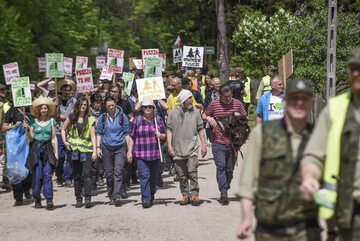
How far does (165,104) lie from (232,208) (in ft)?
11.7

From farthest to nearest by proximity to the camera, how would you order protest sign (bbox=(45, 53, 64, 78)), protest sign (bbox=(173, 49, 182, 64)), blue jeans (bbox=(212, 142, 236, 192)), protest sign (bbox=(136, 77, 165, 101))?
protest sign (bbox=(173, 49, 182, 64))
protest sign (bbox=(45, 53, 64, 78))
protest sign (bbox=(136, 77, 165, 101))
blue jeans (bbox=(212, 142, 236, 192))

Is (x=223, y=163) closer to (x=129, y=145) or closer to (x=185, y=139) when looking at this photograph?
(x=185, y=139)

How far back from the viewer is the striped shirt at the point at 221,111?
1224 centimetres

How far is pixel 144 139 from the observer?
12.2m

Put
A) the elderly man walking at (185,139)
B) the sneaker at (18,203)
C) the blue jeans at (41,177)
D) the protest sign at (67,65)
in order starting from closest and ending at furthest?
the elderly man walking at (185,139)
the blue jeans at (41,177)
the sneaker at (18,203)
the protest sign at (67,65)

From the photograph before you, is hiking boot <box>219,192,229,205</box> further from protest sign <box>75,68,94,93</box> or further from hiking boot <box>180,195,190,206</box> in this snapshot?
protest sign <box>75,68,94,93</box>

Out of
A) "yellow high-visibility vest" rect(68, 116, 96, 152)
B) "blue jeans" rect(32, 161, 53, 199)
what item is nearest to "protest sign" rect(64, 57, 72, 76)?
"yellow high-visibility vest" rect(68, 116, 96, 152)

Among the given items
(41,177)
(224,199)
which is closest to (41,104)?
(41,177)

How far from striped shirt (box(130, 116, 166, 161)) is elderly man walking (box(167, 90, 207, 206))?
24cm

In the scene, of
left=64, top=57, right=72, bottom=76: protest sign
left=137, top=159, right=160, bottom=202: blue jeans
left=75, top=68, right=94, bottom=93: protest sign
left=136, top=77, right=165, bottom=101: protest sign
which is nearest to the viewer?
left=137, top=159, right=160, bottom=202: blue jeans

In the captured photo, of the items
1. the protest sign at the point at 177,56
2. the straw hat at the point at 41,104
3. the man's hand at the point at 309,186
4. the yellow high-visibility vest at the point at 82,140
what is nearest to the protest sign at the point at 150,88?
the yellow high-visibility vest at the point at 82,140

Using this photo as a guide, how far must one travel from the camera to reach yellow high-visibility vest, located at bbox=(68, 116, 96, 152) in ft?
40.9

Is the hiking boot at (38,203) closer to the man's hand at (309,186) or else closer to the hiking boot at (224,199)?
the hiking boot at (224,199)

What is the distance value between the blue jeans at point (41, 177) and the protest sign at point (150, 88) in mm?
2171
